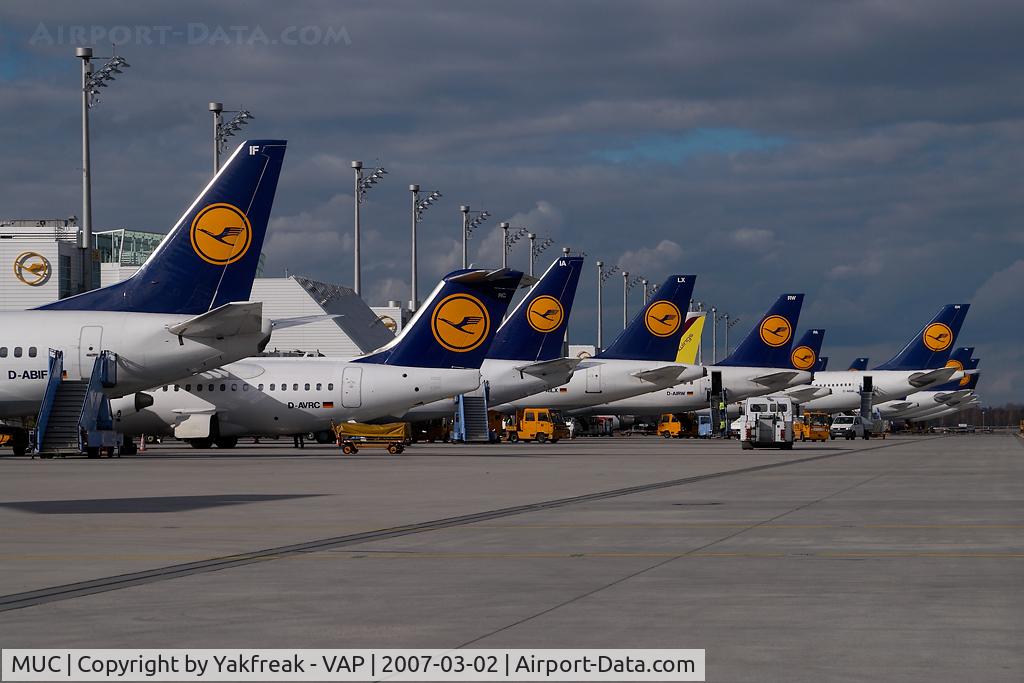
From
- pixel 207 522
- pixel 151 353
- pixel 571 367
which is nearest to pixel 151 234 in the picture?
pixel 571 367

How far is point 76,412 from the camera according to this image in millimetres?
49750

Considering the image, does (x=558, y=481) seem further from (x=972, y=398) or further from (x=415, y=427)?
(x=972, y=398)

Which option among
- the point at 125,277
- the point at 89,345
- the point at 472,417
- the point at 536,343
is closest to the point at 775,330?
the point at 536,343

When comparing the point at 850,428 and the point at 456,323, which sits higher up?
the point at 456,323

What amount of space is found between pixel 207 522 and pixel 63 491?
9232 millimetres

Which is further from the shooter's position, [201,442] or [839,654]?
[201,442]

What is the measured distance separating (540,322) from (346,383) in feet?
57.7

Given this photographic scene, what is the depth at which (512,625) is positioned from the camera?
11078mm

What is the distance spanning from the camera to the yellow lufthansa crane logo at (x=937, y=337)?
434 ft

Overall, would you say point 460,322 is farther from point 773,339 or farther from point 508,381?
point 773,339

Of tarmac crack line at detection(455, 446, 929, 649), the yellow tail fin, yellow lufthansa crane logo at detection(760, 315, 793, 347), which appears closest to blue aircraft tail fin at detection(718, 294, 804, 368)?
yellow lufthansa crane logo at detection(760, 315, 793, 347)

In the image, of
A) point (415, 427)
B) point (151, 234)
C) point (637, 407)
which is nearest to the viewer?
point (415, 427)

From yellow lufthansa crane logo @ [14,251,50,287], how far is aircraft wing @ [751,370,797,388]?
56797 millimetres

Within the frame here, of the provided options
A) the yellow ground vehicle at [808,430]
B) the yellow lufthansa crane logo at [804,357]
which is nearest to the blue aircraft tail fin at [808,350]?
the yellow lufthansa crane logo at [804,357]
